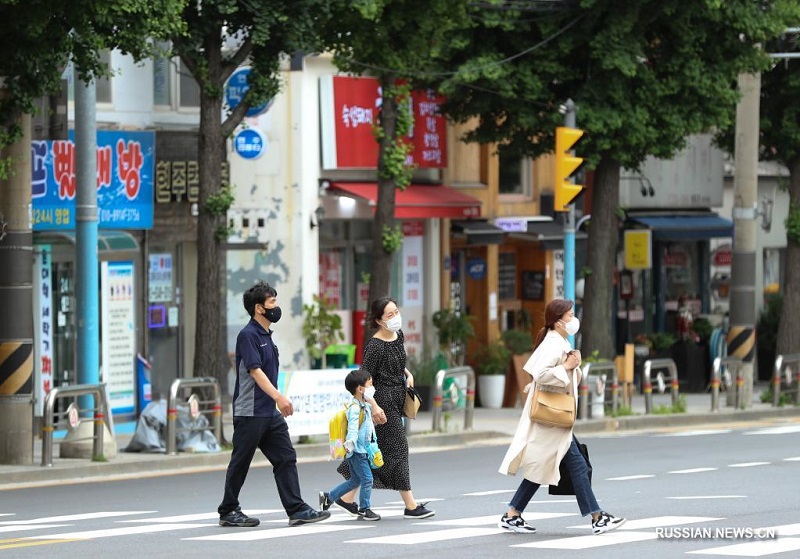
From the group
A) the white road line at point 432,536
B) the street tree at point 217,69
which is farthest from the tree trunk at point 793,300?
the white road line at point 432,536

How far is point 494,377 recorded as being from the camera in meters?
30.2

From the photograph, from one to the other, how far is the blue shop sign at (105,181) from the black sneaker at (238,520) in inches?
437

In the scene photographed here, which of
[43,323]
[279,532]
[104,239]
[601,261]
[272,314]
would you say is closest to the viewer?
[279,532]

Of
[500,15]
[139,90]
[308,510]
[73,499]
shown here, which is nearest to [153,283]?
[139,90]

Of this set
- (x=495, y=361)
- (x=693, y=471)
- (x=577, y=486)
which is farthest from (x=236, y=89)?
(x=577, y=486)

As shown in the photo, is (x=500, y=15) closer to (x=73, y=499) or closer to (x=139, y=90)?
(x=139, y=90)

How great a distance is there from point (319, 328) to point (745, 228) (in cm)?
806

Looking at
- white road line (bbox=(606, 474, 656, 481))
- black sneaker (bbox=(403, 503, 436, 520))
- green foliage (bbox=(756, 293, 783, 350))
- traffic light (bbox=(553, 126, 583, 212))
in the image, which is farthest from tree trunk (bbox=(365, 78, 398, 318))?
green foliage (bbox=(756, 293, 783, 350))

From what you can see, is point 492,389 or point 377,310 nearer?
point 377,310

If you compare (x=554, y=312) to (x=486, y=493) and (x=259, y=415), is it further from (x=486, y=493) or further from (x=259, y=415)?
(x=486, y=493)

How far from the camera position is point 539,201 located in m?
33.6

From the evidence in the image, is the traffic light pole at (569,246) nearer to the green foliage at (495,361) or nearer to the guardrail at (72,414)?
the green foliage at (495,361)

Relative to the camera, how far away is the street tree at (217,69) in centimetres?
2023

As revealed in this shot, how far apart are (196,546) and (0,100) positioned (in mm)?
8184
